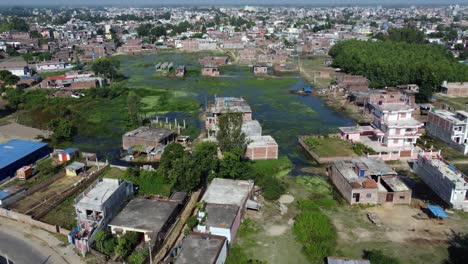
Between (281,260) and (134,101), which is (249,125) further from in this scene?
(281,260)

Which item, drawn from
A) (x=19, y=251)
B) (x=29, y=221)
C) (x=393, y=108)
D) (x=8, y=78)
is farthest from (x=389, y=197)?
(x=8, y=78)

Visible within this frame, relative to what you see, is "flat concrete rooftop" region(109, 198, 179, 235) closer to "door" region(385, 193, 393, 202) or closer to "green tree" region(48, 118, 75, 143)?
"door" region(385, 193, 393, 202)

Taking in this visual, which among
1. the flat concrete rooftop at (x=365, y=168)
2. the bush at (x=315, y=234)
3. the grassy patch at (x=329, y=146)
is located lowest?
the bush at (x=315, y=234)

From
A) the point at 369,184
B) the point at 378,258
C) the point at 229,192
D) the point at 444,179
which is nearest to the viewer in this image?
the point at 378,258

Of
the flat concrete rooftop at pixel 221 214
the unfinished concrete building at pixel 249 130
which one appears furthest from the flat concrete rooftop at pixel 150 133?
the flat concrete rooftop at pixel 221 214

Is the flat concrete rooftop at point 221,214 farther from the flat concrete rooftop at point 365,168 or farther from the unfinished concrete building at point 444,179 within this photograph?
the unfinished concrete building at point 444,179

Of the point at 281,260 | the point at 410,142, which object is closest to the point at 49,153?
the point at 281,260

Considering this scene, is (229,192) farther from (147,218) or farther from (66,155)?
(66,155)
